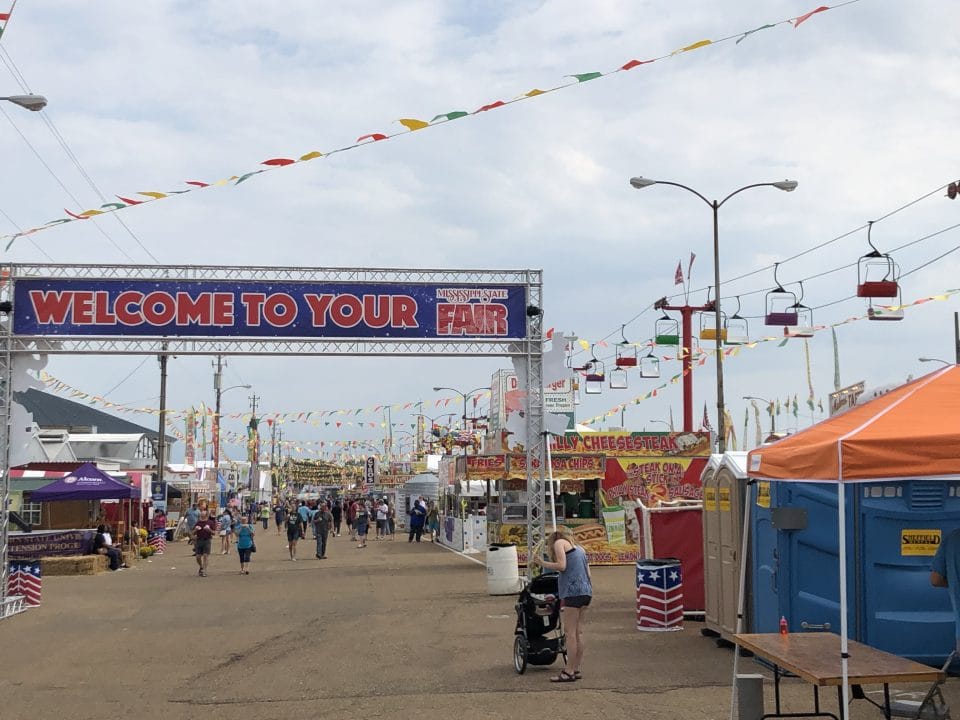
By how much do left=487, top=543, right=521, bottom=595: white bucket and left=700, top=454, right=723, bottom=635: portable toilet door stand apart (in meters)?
7.29

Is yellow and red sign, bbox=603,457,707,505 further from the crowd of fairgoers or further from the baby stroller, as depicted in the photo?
the baby stroller

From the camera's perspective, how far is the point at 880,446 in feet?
23.1

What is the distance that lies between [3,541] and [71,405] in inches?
2260

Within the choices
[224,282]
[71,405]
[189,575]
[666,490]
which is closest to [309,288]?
[224,282]

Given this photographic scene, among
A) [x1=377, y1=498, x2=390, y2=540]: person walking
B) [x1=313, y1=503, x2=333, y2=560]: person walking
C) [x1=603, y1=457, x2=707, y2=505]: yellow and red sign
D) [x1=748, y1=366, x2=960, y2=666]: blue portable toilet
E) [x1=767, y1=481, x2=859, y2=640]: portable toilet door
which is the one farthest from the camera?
[x1=377, y1=498, x2=390, y2=540]: person walking

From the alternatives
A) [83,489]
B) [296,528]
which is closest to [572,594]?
[83,489]

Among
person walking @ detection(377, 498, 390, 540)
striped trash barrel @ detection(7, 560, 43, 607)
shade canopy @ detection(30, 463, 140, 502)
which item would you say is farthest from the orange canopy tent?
person walking @ detection(377, 498, 390, 540)

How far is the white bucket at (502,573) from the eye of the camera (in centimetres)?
2116

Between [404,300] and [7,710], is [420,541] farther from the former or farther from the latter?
[7,710]

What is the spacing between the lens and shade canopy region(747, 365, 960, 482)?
6.95 m

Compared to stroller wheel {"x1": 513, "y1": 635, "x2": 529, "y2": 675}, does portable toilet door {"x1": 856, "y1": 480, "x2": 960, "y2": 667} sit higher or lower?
higher

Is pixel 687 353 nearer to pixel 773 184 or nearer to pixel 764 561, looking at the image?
pixel 773 184

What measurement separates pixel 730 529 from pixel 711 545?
98 cm

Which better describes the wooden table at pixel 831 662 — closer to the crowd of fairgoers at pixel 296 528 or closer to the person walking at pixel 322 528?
the crowd of fairgoers at pixel 296 528
